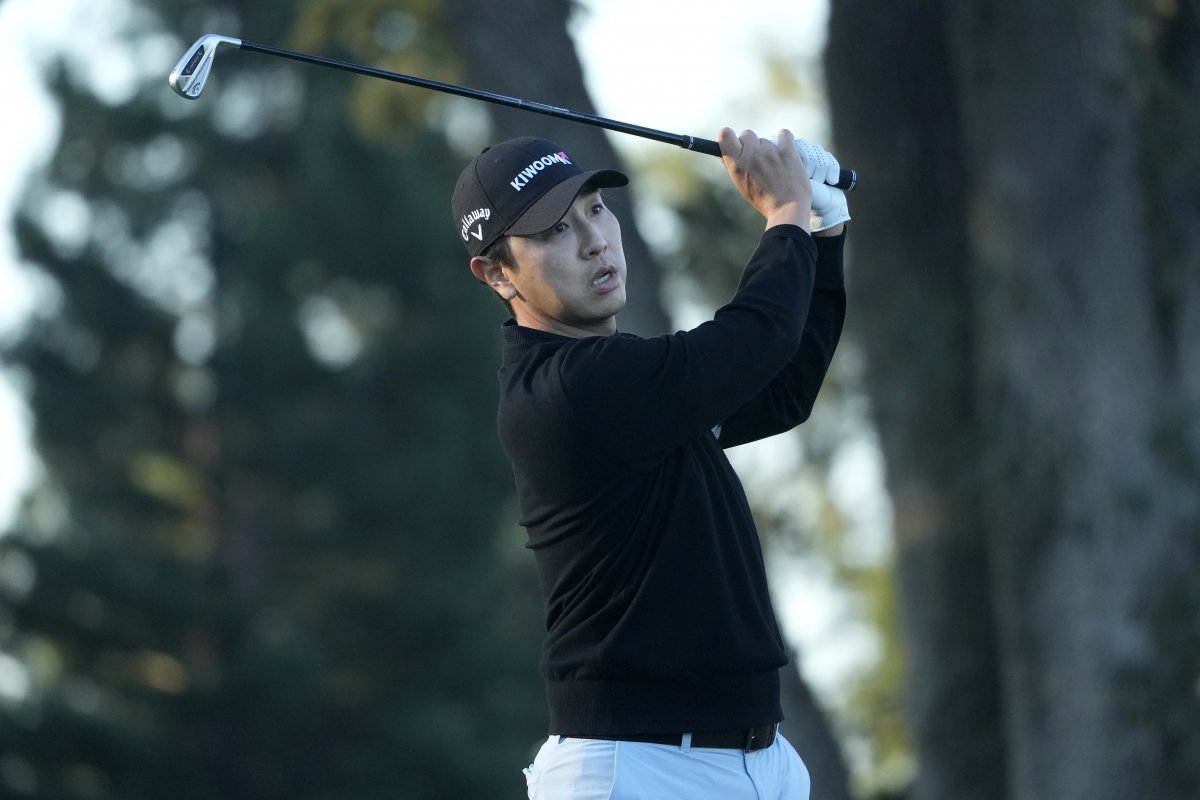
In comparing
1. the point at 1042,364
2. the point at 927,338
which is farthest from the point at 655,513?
the point at 927,338

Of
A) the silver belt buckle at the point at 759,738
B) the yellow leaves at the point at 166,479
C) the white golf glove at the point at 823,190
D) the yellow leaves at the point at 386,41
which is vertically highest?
the yellow leaves at the point at 166,479

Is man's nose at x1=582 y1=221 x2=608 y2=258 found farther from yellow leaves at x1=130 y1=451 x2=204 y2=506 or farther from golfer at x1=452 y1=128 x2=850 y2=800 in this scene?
yellow leaves at x1=130 y1=451 x2=204 y2=506

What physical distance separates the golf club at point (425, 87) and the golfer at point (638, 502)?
10.2 inches

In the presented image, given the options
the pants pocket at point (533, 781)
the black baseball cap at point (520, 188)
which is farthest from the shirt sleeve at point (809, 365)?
the pants pocket at point (533, 781)

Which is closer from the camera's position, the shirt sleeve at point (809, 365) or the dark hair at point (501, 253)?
the dark hair at point (501, 253)

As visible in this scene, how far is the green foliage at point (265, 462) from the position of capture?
59.2 feet

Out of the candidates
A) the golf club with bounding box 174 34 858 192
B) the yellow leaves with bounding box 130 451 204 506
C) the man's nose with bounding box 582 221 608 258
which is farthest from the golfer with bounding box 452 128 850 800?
the yellow leaves with bounding box 130 451 204 506

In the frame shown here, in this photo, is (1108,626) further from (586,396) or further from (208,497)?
(208,497)

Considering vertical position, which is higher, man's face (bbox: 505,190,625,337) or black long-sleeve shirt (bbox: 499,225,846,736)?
man's face (bbox: 505,190,625,337)

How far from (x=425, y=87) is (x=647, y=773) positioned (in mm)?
1342

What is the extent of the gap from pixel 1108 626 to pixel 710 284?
340 centimetres

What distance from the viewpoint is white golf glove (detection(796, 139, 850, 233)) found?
3203 mm

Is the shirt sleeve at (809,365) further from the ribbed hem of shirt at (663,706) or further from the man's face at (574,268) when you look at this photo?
the ribbed hem of shirt at (663,706)

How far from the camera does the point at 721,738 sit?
2.89m
